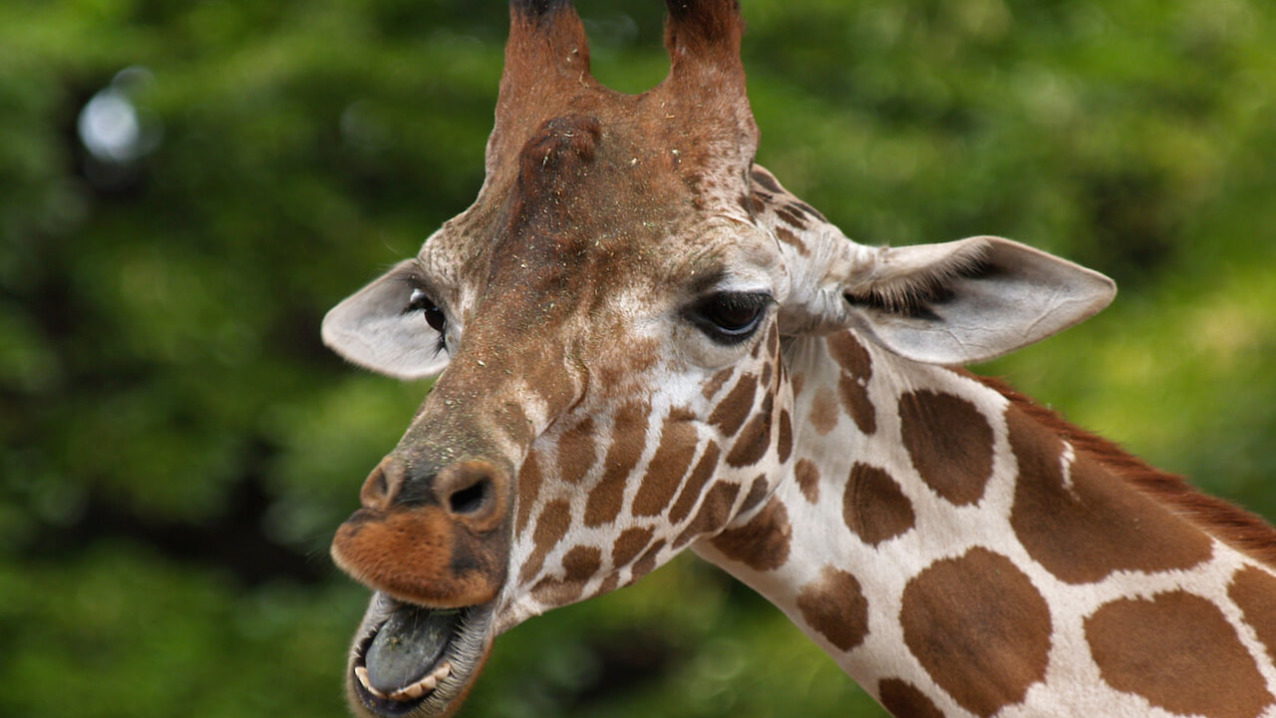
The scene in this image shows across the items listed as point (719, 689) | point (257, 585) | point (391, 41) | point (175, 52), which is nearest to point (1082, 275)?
point (719, 689)

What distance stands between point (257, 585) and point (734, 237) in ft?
32.1

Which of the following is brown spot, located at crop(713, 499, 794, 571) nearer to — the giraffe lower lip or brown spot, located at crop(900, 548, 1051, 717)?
brown spot, located at crop(900, 548, 1051, 717)

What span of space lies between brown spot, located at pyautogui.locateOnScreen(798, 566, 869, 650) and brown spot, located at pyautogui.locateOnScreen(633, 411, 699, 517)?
506 mm

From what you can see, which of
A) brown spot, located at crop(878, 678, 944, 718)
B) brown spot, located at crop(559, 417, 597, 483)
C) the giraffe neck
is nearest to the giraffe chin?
brown spot, located at crop(559, 417, 597, 483)

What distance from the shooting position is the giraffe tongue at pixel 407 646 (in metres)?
2.55

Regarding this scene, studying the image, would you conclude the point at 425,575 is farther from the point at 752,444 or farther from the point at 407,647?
the point at 752,444

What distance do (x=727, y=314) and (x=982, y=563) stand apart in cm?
88

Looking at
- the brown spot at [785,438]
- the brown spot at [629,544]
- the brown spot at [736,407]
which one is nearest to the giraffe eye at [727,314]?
the brown spot at [736,407]

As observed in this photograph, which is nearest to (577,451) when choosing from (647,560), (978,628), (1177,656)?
(647,560)

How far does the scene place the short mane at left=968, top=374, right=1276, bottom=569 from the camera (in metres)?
3.30

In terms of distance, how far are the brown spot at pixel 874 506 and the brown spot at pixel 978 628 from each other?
0.13m

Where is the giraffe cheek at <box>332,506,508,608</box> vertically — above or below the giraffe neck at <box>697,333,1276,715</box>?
above

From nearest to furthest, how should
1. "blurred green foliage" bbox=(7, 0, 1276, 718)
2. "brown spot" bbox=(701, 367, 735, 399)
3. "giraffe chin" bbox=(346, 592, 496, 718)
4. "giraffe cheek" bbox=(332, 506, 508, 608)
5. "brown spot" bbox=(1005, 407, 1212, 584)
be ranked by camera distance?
"giraffe cheek" bbox=(332, 506, 508, 608) → "giraffe chin" bbox=(346, 592, 496, 718) → "brown spot" bbox=(701, 367, 735, 399) → "brown spot" bbox=(1005, 407, 1212, 584) → "blurred green foliage" bbox=(7, 0, 1276, 718)

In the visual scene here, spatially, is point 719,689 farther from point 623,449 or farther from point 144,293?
point 623,449
